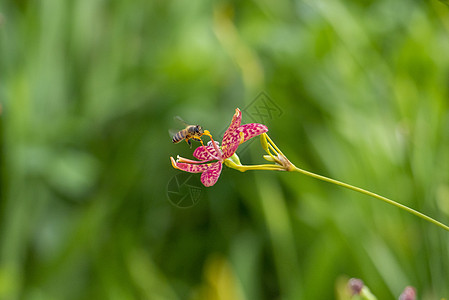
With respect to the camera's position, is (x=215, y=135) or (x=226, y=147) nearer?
(x=226, y=147)

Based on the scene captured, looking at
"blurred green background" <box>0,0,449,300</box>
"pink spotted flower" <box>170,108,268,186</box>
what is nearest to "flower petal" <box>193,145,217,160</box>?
"pink spotted flower" <box>170,108,268,186</box>

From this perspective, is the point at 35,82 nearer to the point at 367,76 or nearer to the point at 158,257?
the point at 158,257

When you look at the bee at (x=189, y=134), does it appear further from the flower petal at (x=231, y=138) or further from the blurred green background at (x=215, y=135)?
the blurred green background at (x=215, y=135)

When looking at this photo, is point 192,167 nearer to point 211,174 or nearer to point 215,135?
point 211,174

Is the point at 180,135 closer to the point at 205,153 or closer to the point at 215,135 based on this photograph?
the point at 205,153

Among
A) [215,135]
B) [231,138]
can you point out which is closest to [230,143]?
[231,138]

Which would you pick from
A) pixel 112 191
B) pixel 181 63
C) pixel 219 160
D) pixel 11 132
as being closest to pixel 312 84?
pixel 181 63

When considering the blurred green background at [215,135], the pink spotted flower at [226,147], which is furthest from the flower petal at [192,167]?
the blurred green background at [215,135]
